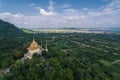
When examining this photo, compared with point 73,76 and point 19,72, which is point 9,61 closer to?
point 19,72

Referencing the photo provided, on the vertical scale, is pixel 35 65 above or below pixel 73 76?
above

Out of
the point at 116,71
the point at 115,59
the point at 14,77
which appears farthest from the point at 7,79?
the point at 115,59

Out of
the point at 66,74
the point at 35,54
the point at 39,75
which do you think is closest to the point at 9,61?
the point at 35,54

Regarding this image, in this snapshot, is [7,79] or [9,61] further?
[9,61]

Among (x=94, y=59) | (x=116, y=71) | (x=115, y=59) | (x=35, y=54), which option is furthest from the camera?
(x=115, y=59)

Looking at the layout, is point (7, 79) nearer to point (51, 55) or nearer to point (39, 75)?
point (39, 75)

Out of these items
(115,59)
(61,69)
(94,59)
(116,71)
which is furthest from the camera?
(115,59)

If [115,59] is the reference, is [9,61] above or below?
above

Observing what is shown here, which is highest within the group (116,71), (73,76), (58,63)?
(58,63)

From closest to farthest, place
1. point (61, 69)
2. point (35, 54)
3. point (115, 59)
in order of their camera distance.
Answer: point (61, 69) < point (35, 54) < point (115, 59)
